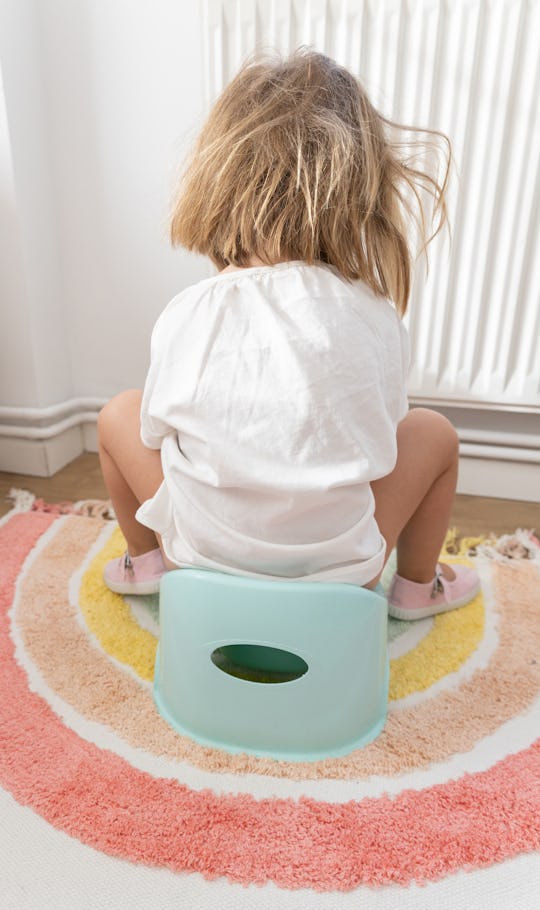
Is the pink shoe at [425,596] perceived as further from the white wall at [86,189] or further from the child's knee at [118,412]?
the white wall at [86,189]

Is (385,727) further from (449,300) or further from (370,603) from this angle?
(449,300)

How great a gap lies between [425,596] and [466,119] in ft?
2.40

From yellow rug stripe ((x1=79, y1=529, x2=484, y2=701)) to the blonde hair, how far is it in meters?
0.45

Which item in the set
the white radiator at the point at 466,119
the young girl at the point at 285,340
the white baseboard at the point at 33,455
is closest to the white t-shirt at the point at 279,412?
the young girl at the point at 285,340

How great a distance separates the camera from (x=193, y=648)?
2.27 ft

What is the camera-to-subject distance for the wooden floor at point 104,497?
1.20 metres

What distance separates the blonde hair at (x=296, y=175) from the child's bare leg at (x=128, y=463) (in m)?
0.24

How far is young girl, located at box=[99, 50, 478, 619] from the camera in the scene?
→ 622mm

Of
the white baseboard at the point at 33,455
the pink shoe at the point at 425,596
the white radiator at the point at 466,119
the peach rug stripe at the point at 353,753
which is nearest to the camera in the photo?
the peach rug stripe at the point at 353,753

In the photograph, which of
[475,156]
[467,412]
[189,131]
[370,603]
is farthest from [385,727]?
[189,131]

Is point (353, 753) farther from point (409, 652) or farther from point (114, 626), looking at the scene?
point (114, 626)

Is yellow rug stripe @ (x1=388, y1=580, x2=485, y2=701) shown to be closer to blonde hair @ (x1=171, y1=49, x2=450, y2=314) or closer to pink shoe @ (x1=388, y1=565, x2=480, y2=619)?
pink shoe @ (x1=388, y1=565, x2=480, y2=619)

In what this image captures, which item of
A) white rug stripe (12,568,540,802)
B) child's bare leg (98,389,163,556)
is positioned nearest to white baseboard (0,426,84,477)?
child's bare leg (98,389,163,556)

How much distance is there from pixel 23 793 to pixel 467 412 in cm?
96
